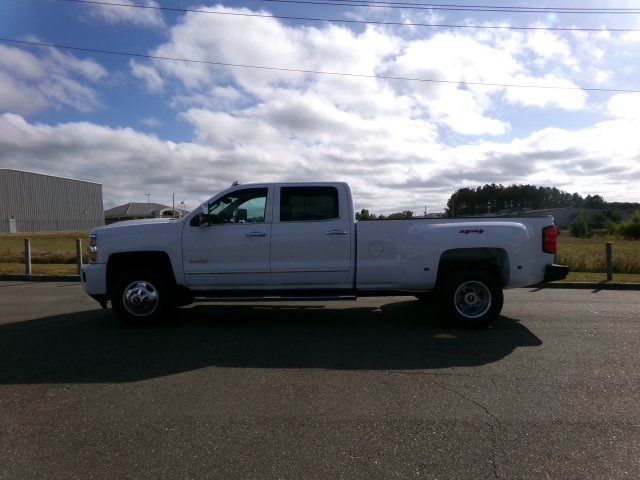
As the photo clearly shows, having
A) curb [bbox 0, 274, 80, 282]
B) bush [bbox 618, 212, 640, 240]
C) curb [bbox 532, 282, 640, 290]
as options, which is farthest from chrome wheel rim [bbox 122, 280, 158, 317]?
bush [bbox 618, 212, 640, 240]

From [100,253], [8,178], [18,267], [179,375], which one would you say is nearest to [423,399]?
[179,375]

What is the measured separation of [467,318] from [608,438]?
3687 mm

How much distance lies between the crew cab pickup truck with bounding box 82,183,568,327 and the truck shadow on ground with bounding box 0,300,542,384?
50 centimetres

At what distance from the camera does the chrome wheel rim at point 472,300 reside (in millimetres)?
7480

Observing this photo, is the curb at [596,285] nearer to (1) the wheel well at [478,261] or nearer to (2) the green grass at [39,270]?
(1) the wheel well at [478,261]

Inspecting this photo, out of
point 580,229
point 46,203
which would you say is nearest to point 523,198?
point 580,229

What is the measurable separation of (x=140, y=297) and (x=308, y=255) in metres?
2.52

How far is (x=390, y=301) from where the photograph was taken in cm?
1018

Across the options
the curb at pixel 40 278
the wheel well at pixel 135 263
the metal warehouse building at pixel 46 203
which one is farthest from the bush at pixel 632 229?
the metal warehouse building at pixel 46 203

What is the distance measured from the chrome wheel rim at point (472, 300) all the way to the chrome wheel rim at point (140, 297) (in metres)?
4.34

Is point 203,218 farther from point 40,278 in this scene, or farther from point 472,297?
point 40,278

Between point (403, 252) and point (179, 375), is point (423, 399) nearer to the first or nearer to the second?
point (179, 375)

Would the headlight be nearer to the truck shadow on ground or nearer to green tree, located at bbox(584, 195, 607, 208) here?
the truck shadow on ground

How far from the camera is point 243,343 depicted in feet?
21.8
